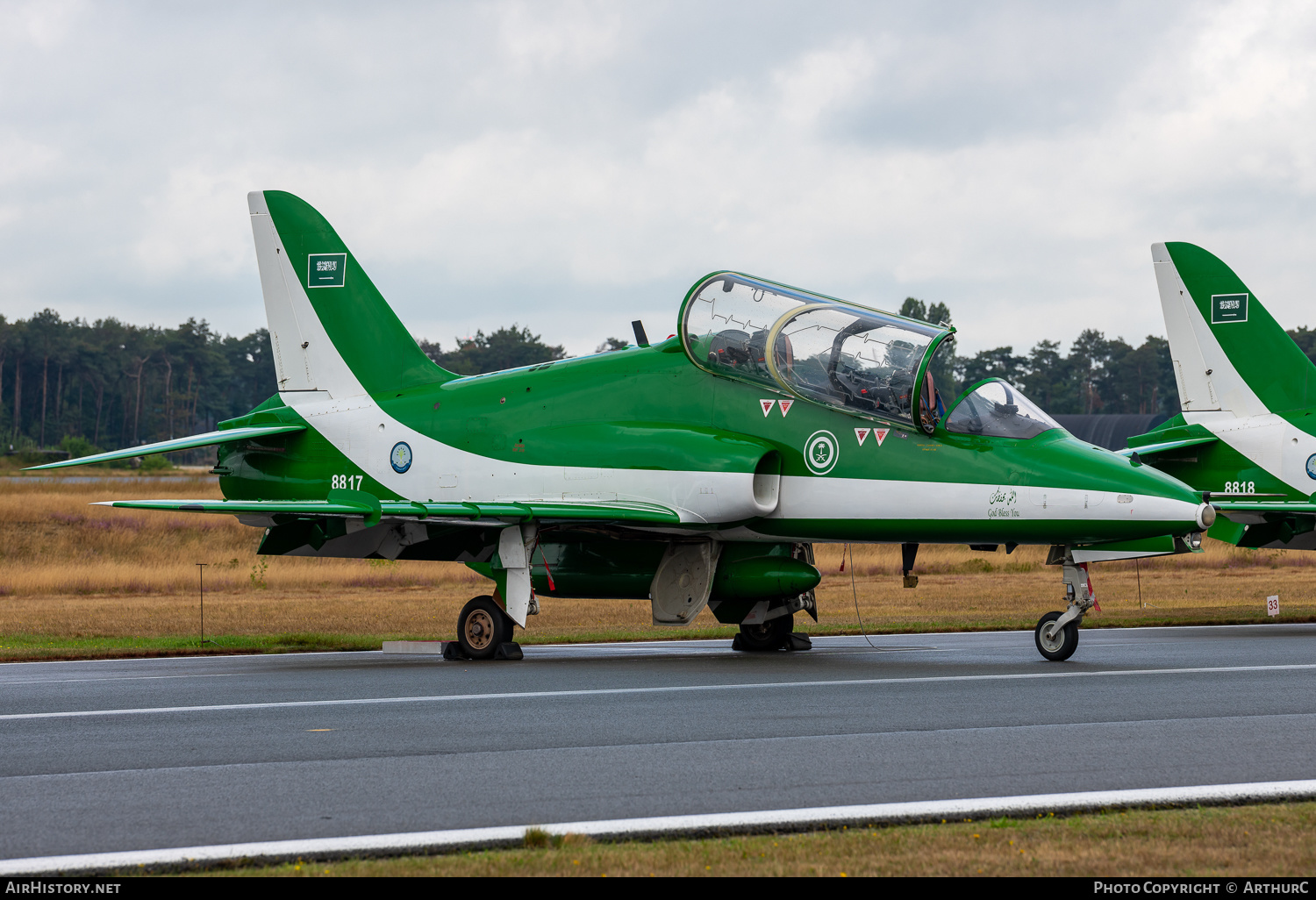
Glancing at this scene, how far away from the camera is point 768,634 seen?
605 inches

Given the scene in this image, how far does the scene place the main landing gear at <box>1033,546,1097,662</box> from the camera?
40.9 feet

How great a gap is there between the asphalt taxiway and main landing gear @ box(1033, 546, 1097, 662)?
215mm

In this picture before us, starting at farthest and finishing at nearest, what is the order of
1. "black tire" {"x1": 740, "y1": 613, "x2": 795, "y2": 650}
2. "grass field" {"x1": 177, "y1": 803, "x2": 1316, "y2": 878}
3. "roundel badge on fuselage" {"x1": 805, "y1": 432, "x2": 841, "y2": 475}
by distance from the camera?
"black tire" {"x1": 740, "y1": 613, "x2": 795, "y2": 650} → "roundel badge on fuselage" {"x1": 805, "y1": 432, "x2": 841, "y2": 475} → "grass field" {"x1": 177, "y1": 803, "x2": 1316, "y2": 878}

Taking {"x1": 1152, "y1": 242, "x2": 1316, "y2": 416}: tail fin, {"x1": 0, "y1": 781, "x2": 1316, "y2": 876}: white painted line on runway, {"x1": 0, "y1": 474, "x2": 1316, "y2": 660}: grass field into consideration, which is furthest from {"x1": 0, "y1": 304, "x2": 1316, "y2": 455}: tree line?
{"x1": 0, "y1": 781, "x2": 1316, "y2": 876}: white painted line on runway

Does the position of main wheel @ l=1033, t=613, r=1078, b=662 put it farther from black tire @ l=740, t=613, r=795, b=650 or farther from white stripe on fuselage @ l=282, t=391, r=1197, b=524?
black tire @ l=740, t=613, r=795, b=650

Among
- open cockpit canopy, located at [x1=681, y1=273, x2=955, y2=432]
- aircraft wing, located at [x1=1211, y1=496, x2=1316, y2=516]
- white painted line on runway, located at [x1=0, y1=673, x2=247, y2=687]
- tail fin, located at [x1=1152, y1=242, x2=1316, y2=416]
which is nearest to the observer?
white painted line on runway, located at [x1=0, y1=673, x2=247, y2=687]

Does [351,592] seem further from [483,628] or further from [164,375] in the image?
[164,375]

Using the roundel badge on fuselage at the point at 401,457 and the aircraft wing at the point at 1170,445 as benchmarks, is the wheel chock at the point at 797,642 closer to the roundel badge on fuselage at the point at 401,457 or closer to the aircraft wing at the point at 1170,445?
the roundel badge on fuselage at the point at 401,457

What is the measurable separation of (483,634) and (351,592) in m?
16.1

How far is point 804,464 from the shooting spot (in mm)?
13477

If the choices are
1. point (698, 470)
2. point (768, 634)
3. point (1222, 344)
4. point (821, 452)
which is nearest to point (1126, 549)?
point (821, 452)
